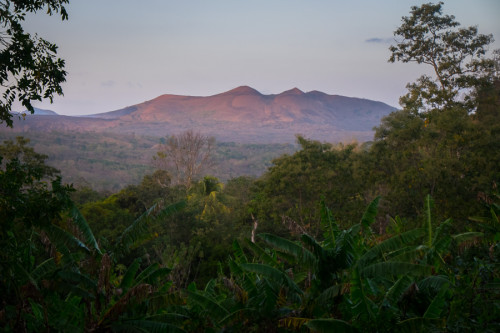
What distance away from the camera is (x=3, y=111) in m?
5.76

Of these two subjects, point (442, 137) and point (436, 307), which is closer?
point (436, 307)

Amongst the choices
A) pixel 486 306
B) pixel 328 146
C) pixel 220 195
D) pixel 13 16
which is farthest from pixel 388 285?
pixel 220 195

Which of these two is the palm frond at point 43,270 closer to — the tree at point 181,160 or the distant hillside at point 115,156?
the tree at point 181,160

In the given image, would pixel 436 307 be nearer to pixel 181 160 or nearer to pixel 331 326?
pixel 331 326

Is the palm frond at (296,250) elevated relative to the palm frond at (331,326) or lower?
elevated

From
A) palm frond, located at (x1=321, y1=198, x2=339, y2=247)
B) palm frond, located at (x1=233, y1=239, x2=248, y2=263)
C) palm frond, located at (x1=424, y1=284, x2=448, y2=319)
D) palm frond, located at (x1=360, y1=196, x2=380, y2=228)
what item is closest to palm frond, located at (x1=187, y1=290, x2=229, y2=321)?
palm frond, located at (x1=233, y1=239, x2=248, y2=263)

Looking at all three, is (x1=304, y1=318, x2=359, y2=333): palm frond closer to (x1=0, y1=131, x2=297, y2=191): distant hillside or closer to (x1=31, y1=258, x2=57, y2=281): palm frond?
(x1=31, y1=258, x2=57, y2=281): palm frond

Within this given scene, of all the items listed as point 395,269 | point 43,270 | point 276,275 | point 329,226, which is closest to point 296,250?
point 276,275

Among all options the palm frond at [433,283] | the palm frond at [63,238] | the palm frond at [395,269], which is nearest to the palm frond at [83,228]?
the palm frond at [63,238]

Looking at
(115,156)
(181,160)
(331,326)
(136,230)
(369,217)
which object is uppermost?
(369,217)

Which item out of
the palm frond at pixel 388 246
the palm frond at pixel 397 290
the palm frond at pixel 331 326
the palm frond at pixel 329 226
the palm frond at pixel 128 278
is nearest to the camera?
the palm frond at pixel 331 326

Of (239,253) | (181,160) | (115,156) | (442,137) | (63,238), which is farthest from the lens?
(115,156)

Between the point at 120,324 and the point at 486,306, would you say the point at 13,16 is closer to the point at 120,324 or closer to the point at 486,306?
the point at 120,324

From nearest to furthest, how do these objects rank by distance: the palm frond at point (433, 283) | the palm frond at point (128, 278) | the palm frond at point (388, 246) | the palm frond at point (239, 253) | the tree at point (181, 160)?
the palm frond at point (433, 283) → the palm frond at point (388, 246) → the palm frond at point (128, 278) → the palm frond at point (239, 253) → the tree at point (181, 160)
